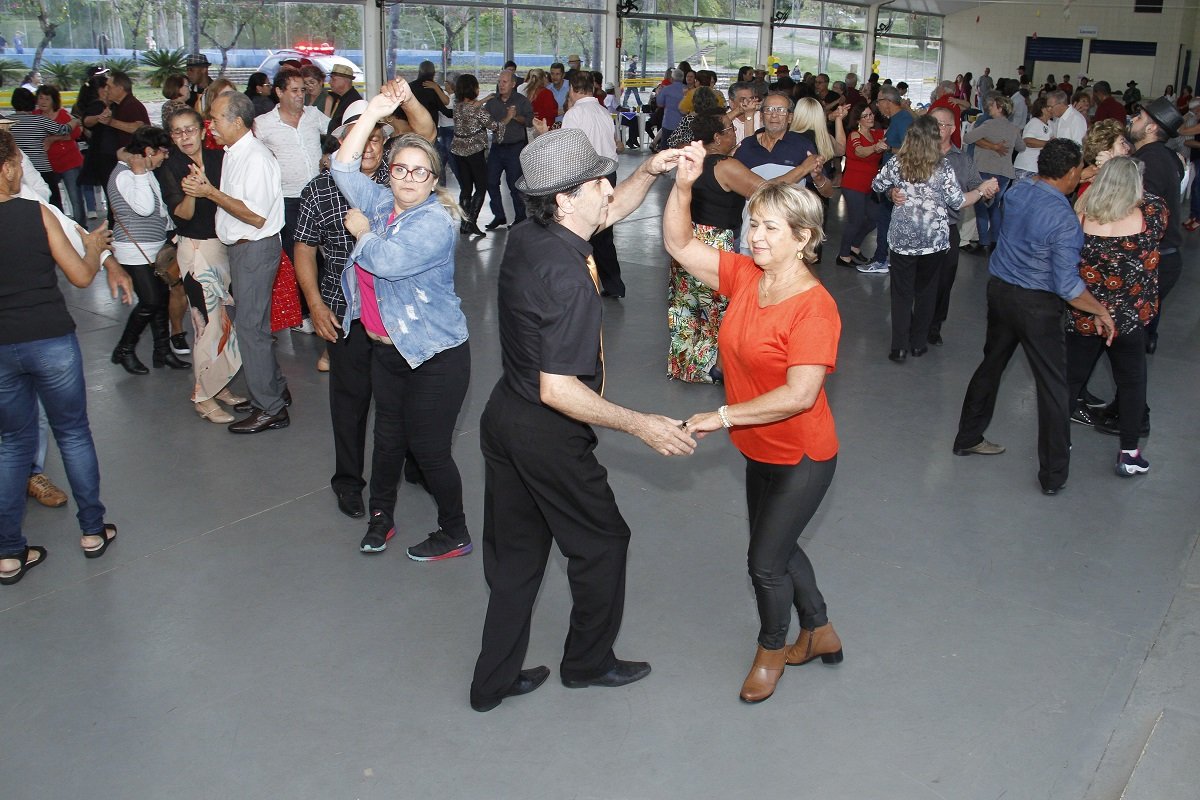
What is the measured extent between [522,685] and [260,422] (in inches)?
107

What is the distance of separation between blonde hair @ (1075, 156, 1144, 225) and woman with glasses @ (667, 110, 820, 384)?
1684mm

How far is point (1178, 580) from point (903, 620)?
119 cm

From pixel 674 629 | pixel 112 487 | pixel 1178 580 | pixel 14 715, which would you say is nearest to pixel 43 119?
pixel 112 487

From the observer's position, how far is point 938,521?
4371mm

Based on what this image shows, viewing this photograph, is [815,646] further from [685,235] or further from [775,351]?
[685,235]

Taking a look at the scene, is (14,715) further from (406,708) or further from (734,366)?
(734,366)

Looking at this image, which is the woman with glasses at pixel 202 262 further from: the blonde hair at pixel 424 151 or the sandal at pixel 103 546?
the blonde hair at pixel 424 151

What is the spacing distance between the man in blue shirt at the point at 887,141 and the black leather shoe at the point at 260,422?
17.8ft

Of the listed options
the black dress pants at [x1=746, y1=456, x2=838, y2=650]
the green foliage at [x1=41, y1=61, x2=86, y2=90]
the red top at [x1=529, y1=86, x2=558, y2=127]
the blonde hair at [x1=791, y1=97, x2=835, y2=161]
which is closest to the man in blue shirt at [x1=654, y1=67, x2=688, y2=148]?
the red top at [x1=529, y1=86, x2=558, y2=127]

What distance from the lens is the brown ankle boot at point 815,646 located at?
10.8 ft

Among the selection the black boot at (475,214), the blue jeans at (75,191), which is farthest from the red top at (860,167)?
Answer: the blue jeans at (75,191)

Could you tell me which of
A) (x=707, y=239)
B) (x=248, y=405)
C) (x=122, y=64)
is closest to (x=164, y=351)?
(x=248, y=405)

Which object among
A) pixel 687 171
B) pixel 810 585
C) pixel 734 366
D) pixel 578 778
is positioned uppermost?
pixel 687 171

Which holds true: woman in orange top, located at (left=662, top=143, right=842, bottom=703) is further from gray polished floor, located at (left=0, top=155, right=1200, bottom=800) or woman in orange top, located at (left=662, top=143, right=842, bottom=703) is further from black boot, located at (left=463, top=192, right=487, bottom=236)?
black boot, located at (left=463, top=192, right=487, bottom=236)
